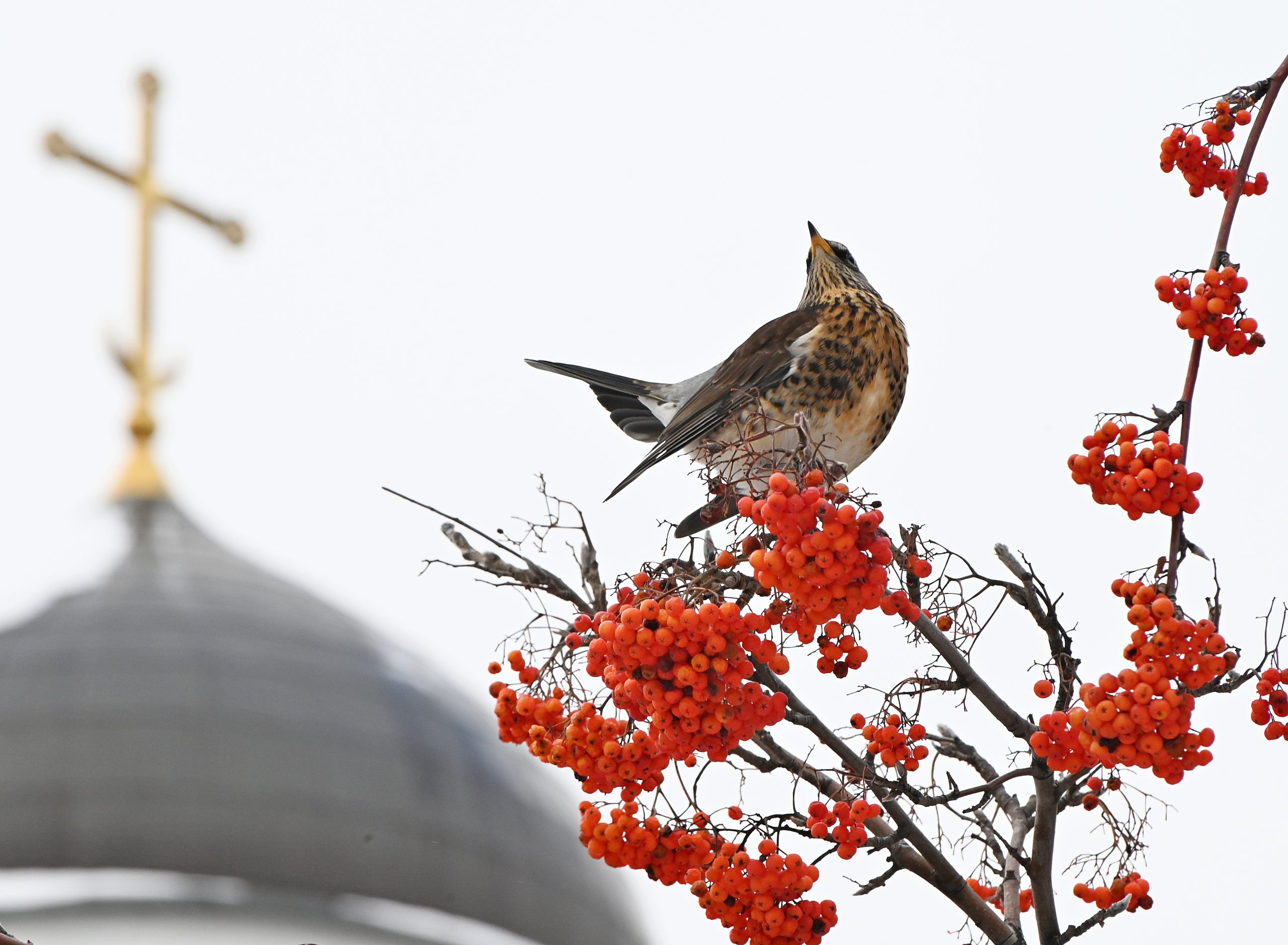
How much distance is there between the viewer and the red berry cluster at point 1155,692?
8.92ft

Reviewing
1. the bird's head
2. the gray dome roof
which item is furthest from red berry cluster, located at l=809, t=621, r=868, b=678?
the gray dome roof

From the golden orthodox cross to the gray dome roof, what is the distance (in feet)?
10.0

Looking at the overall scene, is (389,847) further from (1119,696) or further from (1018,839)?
(1119,696)

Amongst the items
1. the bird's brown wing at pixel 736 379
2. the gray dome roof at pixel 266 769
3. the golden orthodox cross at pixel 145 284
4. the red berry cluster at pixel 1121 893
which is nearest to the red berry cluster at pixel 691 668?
the red berry cluster at pixel 1121 893

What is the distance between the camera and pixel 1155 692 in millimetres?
2730

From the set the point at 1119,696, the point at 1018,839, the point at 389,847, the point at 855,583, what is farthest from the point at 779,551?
the point at 389,847

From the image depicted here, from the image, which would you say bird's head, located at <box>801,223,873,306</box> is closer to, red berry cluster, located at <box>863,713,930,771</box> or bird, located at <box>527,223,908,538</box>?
bird, located at <box>527,223,908,538</box>

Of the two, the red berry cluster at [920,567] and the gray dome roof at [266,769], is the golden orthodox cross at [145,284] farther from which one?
the red berry cluster at [920,567]

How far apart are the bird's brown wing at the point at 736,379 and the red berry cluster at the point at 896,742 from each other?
53.8 inches

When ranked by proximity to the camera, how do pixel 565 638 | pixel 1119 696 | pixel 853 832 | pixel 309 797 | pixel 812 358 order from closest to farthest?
pixel 1119 696, pixel 853 832, pixel 565 638, pixel 812 358, pixel 309 797

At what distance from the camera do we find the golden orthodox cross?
20.6m

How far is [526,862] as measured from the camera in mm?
16141

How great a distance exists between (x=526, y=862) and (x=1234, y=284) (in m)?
13.8

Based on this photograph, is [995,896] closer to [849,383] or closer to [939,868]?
[939,868]
